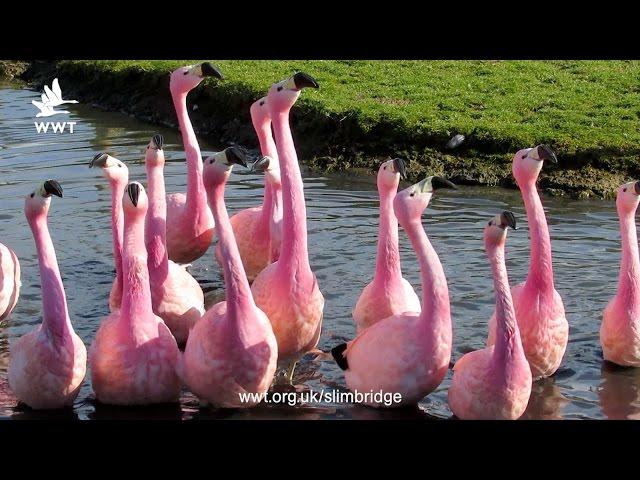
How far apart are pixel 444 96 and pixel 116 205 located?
254 inches

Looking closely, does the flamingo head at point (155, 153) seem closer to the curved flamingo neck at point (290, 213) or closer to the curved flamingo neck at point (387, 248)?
the curved flamingo neck at point (290, 213)

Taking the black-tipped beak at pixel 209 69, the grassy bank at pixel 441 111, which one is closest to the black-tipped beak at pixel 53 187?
the black-tipped beak at pixel 209 69

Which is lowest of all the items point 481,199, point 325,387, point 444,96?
point 325,387

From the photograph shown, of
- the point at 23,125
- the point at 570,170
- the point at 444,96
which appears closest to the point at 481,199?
the point at 570,170

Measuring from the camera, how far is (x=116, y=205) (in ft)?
21.1

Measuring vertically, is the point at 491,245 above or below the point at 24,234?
above

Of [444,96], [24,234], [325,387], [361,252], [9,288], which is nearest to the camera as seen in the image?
[325,387]

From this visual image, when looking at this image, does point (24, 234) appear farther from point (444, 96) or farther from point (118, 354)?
point (444, 96)

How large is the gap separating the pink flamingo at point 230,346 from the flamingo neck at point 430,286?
33.4 inches

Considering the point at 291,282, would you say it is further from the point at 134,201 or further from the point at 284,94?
the point at 284,94

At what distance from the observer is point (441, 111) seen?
11469mm

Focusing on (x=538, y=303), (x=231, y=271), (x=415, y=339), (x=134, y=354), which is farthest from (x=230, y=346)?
(x=538, y=303)

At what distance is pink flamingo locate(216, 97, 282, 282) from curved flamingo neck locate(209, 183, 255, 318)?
1.47m

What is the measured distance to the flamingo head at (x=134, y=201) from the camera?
5.77 metres
